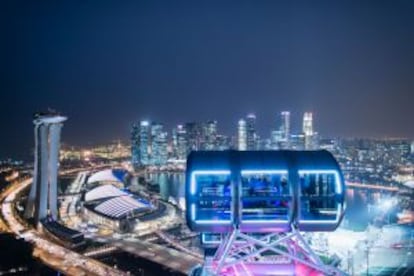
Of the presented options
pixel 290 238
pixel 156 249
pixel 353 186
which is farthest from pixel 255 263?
pixel 353 186

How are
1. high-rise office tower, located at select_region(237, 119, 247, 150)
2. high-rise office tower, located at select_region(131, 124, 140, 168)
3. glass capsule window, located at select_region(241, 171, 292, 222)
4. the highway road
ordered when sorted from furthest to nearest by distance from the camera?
1. high-rise office tower, located at select_region(237, 119, 247, 150)
2. high-rise office tower, located at select_region(131, 124, 140, 168)
3. the highway road
4. glass capsule window, located at select_region(241, 171, 292, 222)

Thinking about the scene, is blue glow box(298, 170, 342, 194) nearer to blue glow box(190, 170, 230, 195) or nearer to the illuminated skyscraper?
blue glow box(190, 170, 230, 195)

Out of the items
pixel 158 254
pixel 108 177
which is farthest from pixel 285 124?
pixel 158 254

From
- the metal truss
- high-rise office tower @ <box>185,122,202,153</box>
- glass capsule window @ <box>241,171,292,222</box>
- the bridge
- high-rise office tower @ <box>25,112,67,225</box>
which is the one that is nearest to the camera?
the metal truss

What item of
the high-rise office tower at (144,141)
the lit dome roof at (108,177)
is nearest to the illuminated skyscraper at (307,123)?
the high-rise office tower at (144,141)

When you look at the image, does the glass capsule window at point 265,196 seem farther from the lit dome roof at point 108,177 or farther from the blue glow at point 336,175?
the lit dome roof at point 108,177

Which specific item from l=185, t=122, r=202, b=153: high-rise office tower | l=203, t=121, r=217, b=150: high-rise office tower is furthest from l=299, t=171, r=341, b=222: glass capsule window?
l=185, t=122, r=202, b=153: high-rise office tower
